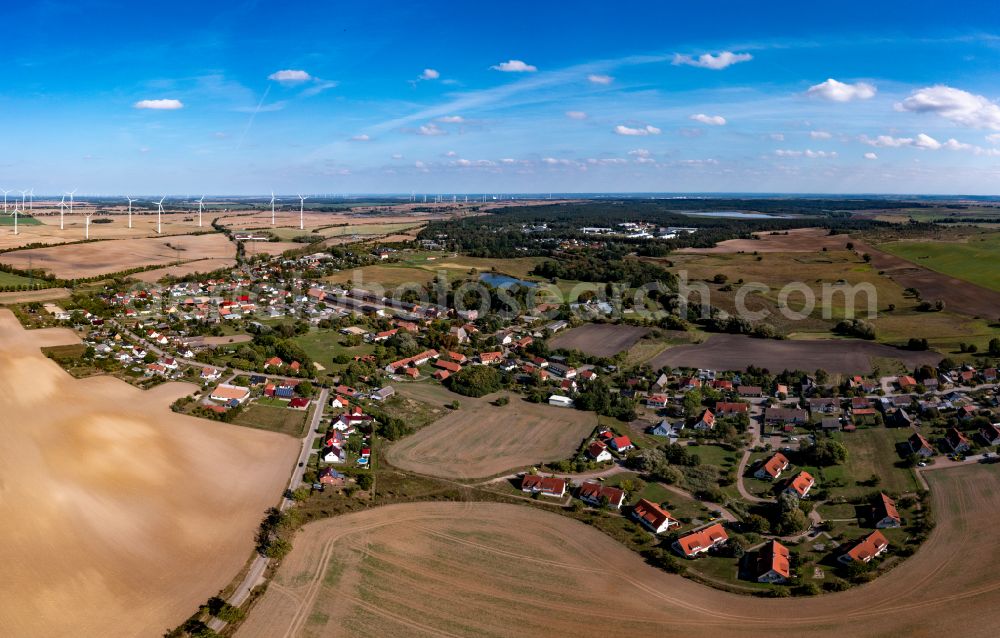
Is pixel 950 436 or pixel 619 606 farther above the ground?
pixel 950 436

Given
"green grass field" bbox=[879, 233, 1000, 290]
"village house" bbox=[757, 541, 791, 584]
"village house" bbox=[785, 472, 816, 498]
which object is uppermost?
"green grass field" bbox=[879, 233, 1000, 290]

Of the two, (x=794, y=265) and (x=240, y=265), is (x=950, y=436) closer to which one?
(x=794, y=265)

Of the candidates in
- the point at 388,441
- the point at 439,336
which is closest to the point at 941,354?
the point at 439,336

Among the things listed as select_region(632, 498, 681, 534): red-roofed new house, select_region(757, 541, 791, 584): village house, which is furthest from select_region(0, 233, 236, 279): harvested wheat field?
select_region(757, 541, 791, 584): village house

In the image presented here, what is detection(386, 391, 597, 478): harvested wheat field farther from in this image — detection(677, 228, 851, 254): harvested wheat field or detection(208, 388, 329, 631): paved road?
detection(677, 228, 851, 254): harvested wheat field

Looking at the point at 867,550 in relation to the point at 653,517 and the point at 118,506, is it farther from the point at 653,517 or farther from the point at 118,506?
the point at 118,506
